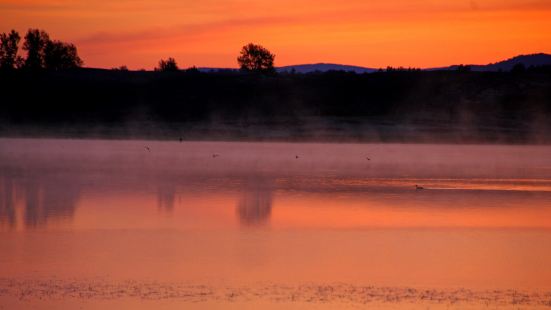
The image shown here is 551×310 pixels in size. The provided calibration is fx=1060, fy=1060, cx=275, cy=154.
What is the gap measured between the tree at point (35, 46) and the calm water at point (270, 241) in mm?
80674

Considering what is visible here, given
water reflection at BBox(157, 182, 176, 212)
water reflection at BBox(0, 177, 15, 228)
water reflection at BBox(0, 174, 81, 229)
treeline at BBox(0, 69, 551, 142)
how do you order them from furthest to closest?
1. treeline at BBox(0, 69, 551, 142)
2. water reflection at BBox(157, 182, 176, 212)
3. water reflection at BBox(0, 174, 81, 229)
4. water reflection at BBox(0, 177, 15, 228)

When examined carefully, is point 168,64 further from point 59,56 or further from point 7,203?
point 7,203

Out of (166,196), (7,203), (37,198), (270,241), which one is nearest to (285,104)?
(166,196)

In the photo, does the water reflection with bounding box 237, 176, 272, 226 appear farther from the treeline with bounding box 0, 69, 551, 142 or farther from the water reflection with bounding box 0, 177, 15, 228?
the treeline with bounding box 0, 69, 551, 142

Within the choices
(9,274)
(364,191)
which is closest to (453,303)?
(9,274)

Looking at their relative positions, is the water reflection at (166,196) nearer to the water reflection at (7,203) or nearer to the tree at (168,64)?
the water reflection at (7,203)

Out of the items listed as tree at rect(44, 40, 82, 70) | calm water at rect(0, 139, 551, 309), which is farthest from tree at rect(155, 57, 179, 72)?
calm water at rect(0, 139, 551, 309)

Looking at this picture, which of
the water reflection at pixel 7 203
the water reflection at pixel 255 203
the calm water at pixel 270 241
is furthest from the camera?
the water reflection at pixel 255 203

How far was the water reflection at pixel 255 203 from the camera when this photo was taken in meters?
18.2

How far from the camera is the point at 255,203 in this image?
21078mm

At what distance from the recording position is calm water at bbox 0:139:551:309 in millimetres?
11242

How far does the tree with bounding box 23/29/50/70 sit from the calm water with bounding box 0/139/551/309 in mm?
80674

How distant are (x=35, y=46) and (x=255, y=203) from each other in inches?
3610

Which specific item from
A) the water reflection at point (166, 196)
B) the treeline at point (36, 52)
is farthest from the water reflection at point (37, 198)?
the treeline at point (36, 52)
